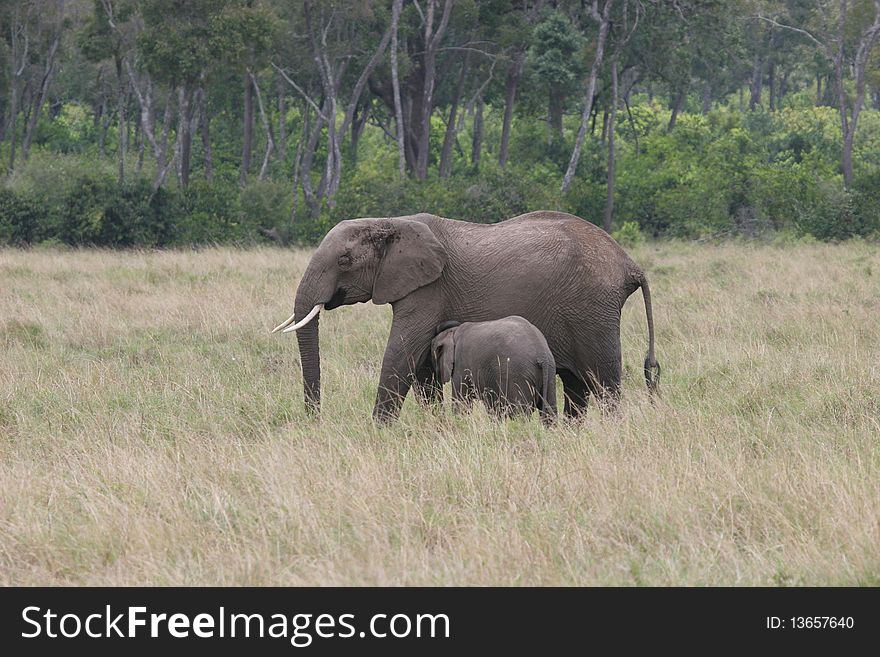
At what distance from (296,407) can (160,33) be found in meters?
19.7

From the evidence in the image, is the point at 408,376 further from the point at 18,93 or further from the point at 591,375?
the point at 18,93

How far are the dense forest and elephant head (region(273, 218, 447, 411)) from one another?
16.8m

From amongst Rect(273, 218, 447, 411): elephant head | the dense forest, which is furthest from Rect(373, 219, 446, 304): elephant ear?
the dense forest

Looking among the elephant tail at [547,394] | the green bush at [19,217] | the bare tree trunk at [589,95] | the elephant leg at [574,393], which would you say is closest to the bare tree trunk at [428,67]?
the bare tree trunk at [589,95]

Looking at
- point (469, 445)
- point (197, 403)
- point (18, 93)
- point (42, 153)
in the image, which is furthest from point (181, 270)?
point (42, 153)

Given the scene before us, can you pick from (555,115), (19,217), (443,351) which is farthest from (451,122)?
(443,351)

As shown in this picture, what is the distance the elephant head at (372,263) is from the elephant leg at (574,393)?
1.26 m

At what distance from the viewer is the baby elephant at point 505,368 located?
23.5ft

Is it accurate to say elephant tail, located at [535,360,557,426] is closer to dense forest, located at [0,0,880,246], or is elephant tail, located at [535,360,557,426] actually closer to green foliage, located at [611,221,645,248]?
dense forest, located at [0,0,880,246]

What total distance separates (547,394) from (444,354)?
2.32ft

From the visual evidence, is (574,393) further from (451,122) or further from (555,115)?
(451,122)

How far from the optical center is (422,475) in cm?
596

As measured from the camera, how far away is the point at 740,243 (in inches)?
1032
